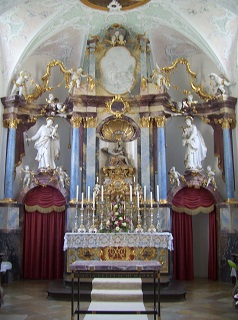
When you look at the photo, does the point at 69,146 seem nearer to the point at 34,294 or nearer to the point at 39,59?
the point at 39,59

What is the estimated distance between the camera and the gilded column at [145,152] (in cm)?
1370

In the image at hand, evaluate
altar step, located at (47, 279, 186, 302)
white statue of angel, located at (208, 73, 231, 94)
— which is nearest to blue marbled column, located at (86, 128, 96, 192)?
altar step, located at (47, 279, 186, 302)

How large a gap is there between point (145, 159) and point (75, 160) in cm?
244

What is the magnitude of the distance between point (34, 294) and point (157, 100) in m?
7.61

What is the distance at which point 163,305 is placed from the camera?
9.68 meters

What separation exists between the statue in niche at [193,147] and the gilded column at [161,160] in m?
0.87

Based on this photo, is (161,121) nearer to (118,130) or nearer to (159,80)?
(159,80)

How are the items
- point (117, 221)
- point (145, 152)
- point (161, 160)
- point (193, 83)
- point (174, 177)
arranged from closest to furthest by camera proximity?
point (117, 221)
point (161, 160)
point (174, 177)
point (145, 152)
point (193, 83)

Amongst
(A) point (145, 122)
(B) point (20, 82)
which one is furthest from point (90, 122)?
(B) point (20, 82)

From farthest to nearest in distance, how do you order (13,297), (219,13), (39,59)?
1. (39,59)
2. (219,13)
3. (13,297)

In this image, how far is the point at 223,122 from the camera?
14164 millimetres

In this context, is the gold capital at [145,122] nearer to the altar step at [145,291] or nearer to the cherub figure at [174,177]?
the cherub figure at [174,177]

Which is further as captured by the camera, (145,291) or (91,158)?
(91,158)

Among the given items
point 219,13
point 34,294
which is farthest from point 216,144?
point 34,294
